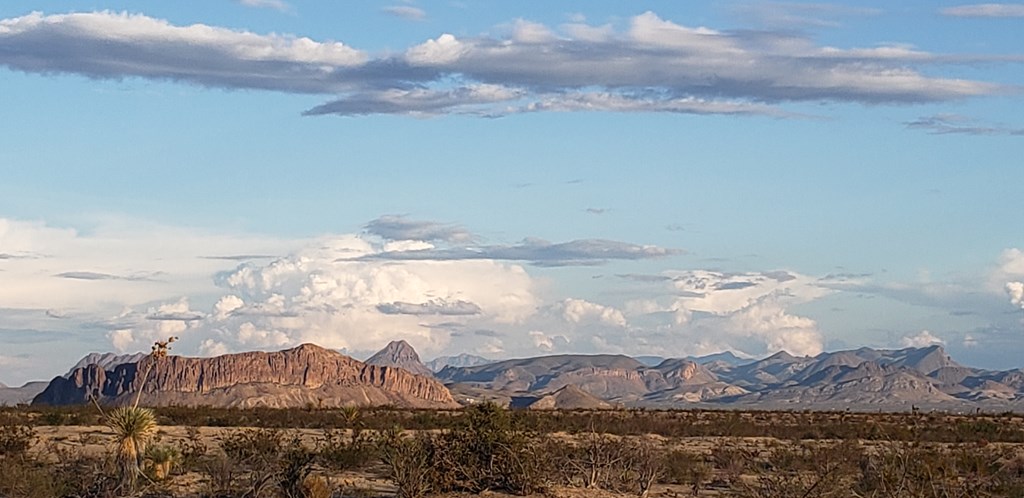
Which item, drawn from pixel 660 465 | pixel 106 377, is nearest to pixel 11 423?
pixel 660 465

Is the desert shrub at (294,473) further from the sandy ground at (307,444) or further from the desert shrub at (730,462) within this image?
the desert shrub at (730,462)

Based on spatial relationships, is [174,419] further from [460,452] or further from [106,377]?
[106,377]

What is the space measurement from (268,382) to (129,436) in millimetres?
154531

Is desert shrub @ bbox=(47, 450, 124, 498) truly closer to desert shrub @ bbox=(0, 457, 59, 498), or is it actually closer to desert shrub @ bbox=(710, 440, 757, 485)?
desert shrub @ bbox=(0, 457, 59, 498)

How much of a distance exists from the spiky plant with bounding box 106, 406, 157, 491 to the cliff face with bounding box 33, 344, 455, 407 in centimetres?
11364

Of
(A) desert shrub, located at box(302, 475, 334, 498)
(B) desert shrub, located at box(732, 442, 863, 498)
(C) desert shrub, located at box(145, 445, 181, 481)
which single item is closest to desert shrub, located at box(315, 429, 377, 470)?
(C) desert shrub, located at box(145, 445, 181, 481)

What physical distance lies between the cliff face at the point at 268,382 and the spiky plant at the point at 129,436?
113640mm

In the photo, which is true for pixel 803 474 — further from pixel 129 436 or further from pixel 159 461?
pixel 129 436

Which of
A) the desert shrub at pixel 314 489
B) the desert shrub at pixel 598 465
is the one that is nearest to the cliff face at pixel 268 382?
the desert shrub at pixel 598 465

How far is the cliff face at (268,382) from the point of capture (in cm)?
14750

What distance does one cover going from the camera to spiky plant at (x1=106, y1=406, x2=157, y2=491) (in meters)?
24.2

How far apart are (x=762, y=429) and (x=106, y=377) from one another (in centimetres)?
11304

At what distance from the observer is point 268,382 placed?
577ft

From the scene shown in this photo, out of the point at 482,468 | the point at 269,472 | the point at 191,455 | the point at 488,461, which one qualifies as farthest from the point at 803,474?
the point at 191,455
